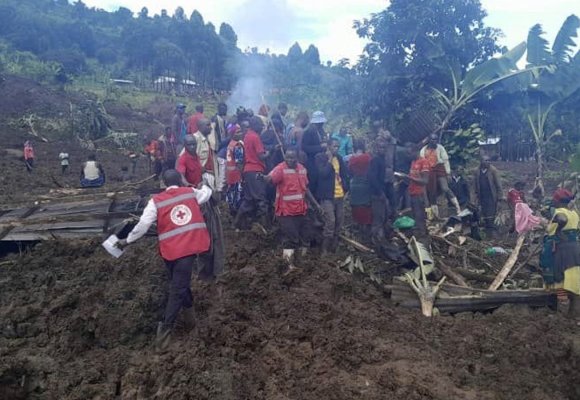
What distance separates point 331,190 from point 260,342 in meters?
3.16

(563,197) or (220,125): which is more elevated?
(220,125)

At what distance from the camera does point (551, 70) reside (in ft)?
38.5

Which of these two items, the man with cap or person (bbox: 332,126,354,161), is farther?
person (bbox: 332,126,354,161)

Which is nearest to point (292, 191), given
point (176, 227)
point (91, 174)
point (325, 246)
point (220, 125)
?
point (325, 246)

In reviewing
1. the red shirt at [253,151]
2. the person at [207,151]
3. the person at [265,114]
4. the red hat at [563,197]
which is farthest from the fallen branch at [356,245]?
the person at [265,114]

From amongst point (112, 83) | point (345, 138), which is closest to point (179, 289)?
point (345, 138)

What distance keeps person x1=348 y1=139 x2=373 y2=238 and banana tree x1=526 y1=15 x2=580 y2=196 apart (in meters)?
5.60

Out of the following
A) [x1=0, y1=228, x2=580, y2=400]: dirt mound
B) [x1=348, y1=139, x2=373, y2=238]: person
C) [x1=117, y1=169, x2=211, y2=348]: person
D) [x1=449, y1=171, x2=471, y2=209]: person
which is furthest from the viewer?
[x1=449, y1=171, x2=471, y2=209]: person

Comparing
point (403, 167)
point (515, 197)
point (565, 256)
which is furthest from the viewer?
point (403, 167)

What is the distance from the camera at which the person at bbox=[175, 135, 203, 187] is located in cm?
748

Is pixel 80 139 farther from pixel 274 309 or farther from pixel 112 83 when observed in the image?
pixel 274 309

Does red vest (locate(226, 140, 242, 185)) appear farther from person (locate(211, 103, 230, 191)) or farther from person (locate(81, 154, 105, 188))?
person (locate(81, 154, 105, 188))

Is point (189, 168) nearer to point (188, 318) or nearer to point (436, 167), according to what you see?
point (188, 318)

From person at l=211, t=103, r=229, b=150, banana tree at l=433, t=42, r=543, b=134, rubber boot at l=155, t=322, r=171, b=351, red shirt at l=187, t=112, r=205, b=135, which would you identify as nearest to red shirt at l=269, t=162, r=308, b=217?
person at l=211, t=103, r=229, b=150
